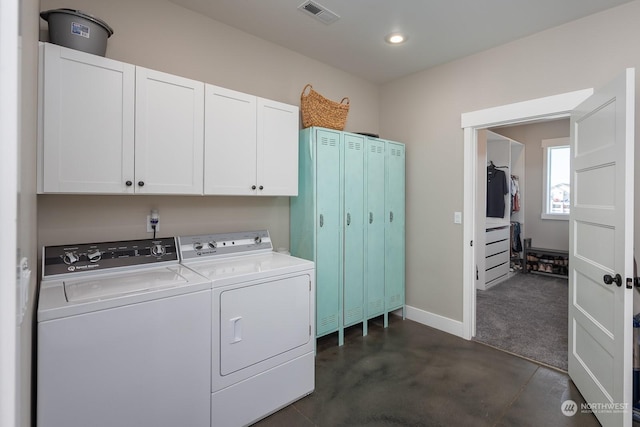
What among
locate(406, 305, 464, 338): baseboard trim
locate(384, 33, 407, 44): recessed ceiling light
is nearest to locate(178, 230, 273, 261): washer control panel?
locate(406, 305, 464, 338): baseboard trim

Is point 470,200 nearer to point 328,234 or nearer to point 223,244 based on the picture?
point 328,234

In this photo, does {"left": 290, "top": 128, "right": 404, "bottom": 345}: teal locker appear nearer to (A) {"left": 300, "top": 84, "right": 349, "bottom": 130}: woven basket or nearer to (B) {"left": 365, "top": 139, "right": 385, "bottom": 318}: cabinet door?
(B) {"left": 365, "top": 139, "right": 385, "bottom": 318}: cabinet door

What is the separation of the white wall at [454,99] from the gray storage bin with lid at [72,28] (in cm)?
289

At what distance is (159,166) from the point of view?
1.98m

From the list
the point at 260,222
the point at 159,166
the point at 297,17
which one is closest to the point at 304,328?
the point at 260,222

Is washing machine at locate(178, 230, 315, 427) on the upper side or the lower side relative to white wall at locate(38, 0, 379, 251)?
lower

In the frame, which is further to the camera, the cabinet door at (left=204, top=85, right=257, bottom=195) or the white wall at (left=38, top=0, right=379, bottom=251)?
the cabinet door at (left=204, top=85, right=257, bottom=195)

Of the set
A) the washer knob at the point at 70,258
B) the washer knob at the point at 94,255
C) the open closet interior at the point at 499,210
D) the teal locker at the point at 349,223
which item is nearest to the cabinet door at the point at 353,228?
the teal locker at the point at 349,223

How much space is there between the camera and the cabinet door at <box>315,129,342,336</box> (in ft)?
9.19

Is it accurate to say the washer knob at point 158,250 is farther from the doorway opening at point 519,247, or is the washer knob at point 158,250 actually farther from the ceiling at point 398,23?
the doorway opening at point 519,247

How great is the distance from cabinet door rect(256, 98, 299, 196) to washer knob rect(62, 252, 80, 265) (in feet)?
3.93

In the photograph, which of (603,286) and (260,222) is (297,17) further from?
(603,286)

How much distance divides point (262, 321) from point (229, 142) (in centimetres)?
125

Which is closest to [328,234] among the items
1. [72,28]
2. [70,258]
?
[70,258]
